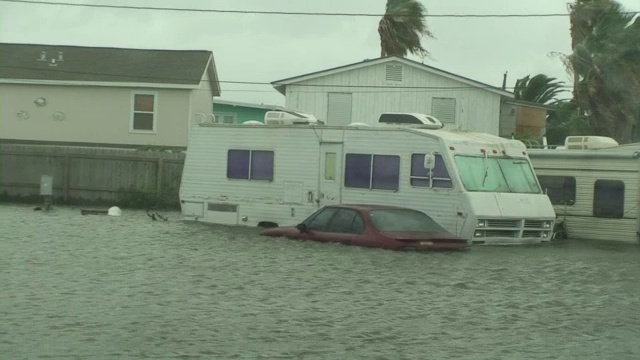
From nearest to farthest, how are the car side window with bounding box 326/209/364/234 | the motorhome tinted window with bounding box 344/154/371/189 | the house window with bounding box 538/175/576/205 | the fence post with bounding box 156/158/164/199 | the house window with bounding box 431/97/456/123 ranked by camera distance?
the car side window with bounding box 326/209/364/234
the motorhome tinted window with bounding box 344/154/371/189
the house window with bounding box 538/175/576/205
the fence post with bounding box 156/158/164/199
the house window with bounding box 431/97/456/123

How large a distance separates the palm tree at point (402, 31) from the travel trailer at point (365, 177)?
23589mm

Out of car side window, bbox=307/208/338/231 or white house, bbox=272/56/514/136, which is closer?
car side window, bbox=307/208/338/231

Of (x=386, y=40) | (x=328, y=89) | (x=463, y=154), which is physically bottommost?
(x=463, y=154)

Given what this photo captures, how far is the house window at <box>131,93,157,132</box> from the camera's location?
36.7 metres

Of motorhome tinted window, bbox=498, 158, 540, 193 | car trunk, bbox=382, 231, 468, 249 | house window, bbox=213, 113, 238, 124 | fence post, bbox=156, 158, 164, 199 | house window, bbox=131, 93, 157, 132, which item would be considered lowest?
car trunk, bbox=382, 231, 468, 249

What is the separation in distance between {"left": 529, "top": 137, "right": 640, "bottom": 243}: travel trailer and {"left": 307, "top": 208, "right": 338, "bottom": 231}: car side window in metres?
7.20

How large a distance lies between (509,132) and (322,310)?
26565mm

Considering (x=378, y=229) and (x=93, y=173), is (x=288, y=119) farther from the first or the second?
(x=93, y=173)

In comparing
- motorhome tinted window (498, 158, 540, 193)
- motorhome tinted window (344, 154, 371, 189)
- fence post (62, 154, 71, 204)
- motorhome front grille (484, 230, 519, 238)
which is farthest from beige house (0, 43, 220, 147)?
motorhome front grille (484, 230, 519, 238)

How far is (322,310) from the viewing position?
1307cm

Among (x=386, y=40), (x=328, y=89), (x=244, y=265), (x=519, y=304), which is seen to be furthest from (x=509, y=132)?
(x=519, y=304)

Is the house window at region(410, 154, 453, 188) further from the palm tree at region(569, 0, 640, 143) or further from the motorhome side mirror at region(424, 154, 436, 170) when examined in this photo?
the palm tree at region(569, 0, 640, 143)

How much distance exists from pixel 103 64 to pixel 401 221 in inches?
850

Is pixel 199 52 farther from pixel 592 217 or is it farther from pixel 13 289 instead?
pixel 13 289
